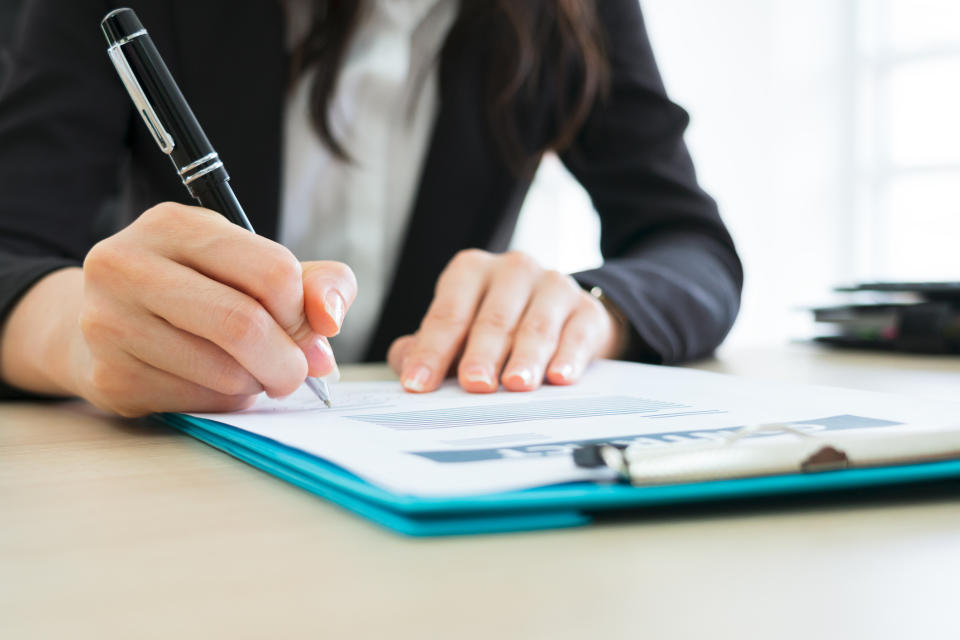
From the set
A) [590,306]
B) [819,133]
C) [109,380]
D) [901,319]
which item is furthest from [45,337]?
[819,133]

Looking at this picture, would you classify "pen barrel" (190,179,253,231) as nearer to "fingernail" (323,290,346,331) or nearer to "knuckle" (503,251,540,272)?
"fingernail" (323,290,346,331)

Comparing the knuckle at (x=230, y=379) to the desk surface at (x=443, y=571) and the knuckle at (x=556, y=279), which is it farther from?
the knuckle at (x=556, y=279)

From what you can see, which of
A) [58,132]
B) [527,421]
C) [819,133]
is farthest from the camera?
[819,133]

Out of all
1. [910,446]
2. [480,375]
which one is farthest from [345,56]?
[910,446]

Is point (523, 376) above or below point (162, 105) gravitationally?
below

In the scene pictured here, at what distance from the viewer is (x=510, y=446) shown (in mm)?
287

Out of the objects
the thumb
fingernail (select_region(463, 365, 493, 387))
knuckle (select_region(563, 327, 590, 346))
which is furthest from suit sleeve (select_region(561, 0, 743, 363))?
the thumb

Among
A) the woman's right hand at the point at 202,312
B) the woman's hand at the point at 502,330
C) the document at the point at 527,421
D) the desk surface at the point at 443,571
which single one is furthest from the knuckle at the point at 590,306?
the desk surface at the point at 443,571

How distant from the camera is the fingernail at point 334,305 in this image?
1.25ft

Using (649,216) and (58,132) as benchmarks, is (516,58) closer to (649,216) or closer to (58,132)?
(649,216)

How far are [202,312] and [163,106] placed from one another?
0.11m

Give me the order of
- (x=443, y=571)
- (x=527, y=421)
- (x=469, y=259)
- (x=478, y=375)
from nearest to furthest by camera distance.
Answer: (x=443, y=571), (x=527, y=421), (x=478, y=375), (x=469, y=259)

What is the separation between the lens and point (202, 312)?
14.9 inches

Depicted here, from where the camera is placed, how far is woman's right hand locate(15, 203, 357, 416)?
0.38m
